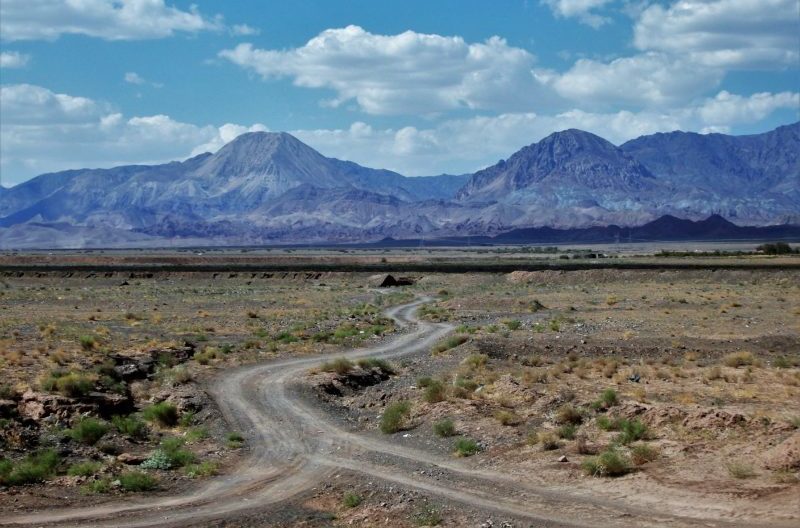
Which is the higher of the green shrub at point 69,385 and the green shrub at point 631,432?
the green shrub at point 69,385

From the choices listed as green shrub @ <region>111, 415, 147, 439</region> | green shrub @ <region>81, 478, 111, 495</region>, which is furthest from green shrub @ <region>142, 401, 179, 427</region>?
green shrub @ <region>81, 478, 111, 495</region>

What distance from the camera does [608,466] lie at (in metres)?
17.1

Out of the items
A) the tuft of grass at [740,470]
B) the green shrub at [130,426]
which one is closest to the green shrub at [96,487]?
the green shrub at [130,426]

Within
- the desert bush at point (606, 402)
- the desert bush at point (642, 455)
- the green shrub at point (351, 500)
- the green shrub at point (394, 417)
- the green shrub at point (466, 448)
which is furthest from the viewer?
the green shrub at point (394, 417)

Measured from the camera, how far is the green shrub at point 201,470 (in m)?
18.9

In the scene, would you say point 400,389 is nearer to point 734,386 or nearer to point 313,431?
point 313,431

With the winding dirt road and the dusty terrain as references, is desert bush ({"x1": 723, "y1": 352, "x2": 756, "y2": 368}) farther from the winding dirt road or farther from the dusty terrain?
the winding dirt road

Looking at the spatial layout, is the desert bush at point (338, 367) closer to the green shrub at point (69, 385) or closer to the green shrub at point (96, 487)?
the green shrub at point (69, 385)

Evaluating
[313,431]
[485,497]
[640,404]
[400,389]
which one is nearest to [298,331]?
[400,389]

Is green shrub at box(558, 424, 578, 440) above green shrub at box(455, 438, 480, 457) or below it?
above

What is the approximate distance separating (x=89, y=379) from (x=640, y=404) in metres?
14.9

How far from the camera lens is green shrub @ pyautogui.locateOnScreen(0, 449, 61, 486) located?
57.9ft

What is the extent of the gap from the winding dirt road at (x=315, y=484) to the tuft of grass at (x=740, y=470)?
6.30ft

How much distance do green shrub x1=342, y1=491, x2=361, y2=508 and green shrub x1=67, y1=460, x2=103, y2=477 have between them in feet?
17.5
